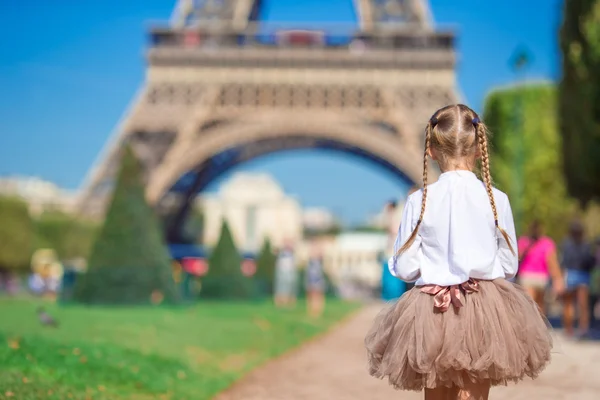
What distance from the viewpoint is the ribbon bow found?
3.35m

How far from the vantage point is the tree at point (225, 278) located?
19703 mm

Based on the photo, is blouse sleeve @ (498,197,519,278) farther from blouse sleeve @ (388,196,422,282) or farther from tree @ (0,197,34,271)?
tree @ (0,197,34,271)

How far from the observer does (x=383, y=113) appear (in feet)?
112

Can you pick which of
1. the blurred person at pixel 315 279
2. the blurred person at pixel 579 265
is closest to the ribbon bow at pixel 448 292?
the blurred person at pixel 579 265

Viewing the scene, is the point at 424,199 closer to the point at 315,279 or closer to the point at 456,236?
the point at 456,236

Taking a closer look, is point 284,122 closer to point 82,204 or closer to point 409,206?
point 82,204

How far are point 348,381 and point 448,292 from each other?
11.3 ft

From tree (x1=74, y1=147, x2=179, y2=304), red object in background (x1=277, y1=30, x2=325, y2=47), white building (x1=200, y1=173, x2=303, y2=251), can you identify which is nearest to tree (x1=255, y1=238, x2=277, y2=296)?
red object in background (x1=277, y1=30, x2=325, y2=47)

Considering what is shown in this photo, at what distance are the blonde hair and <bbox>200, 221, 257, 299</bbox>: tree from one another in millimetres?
16340

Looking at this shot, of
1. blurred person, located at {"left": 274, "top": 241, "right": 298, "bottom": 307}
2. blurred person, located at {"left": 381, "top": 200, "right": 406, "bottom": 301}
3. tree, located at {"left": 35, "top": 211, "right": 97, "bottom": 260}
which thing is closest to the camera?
blurred person, located at {"left": 381, "top": 200, "right": 406, "bottom": 301}

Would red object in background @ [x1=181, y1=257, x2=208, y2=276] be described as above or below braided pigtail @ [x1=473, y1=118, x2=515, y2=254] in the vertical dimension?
above

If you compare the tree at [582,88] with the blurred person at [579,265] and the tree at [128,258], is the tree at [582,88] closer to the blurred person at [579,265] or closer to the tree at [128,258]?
the blurred person at [579,265]

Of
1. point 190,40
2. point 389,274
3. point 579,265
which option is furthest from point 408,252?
point 190,40

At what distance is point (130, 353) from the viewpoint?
682 cm
